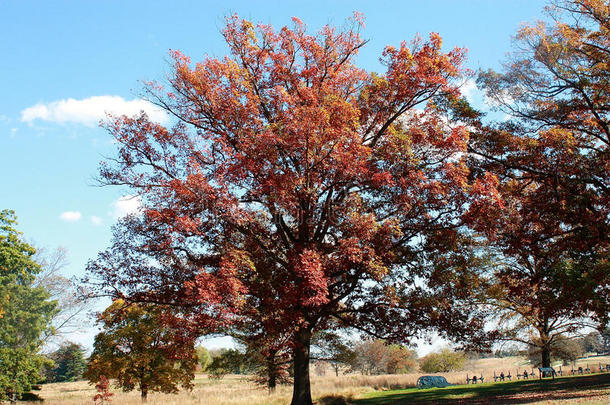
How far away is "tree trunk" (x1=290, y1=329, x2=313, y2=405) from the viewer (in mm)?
Result: 15773

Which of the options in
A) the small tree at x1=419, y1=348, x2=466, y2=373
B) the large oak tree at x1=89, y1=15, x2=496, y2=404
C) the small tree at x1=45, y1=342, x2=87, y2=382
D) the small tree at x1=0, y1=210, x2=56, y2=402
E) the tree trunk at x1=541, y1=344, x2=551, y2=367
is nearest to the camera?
the large oak tree at x1=89, y1=15, x2=496, y2=404

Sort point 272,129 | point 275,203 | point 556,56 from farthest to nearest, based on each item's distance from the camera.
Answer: point 556,56
point 275,203
point 272,129

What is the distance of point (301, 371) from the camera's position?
16.2 m

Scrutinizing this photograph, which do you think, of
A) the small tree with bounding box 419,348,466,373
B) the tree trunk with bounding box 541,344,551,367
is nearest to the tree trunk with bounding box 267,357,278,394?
the tree trunk with bounding box 541,344,551,367

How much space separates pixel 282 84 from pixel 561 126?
11.1 m

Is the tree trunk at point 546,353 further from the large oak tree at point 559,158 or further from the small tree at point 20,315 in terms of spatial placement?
the small tree at point 20,315

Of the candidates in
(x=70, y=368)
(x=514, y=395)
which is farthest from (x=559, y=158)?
(x=70, y=368)

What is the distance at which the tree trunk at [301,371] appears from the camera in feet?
51.8

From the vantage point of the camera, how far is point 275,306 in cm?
1442

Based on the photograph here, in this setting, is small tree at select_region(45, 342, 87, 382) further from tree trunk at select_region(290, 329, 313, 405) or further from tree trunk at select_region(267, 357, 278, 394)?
tree trunk at select_region(290, 329, 313, 405)

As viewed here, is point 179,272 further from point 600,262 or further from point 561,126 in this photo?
point 561,126

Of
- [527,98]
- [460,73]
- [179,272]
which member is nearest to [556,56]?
[527,98]

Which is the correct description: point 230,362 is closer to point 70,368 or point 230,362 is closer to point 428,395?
point 428,395

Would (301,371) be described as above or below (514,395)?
above
